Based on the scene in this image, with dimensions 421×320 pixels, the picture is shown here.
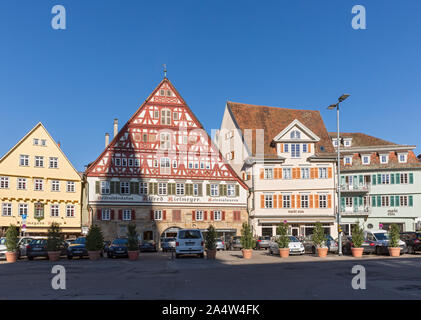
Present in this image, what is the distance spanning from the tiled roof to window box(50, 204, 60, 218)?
22307 mm

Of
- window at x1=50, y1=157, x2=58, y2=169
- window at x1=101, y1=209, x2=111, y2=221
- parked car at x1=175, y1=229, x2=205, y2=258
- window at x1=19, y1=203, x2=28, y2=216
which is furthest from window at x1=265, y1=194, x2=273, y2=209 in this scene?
window at x1=19, y1=203, x2=28, y2=216

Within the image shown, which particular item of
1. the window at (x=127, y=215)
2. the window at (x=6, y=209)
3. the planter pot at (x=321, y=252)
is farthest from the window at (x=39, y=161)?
the planter pot at (x=321, y=252)

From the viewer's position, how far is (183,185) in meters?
52.2

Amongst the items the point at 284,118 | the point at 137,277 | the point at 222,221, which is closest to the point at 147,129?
the point at 222,221

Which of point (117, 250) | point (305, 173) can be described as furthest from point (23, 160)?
point (305, 173)

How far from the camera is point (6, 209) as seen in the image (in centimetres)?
4922

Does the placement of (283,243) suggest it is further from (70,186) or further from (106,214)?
(70,186)

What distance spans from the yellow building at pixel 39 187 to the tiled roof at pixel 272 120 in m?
20.4

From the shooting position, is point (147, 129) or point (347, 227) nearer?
point (147, 129)

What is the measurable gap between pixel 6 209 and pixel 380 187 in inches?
1608

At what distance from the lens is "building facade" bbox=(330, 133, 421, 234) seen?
5428 cm
